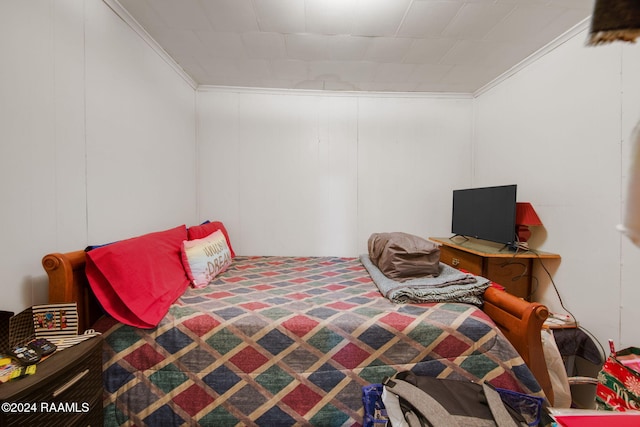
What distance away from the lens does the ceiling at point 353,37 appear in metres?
1.61

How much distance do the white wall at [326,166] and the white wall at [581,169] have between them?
0.76 meters

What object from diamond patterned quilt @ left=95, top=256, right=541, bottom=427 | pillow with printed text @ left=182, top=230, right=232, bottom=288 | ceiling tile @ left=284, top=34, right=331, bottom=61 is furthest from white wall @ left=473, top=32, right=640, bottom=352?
pillow with printed text @ left=182, top=230, right=232, bottom=288

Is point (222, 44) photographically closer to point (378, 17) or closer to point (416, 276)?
point (378, 17)

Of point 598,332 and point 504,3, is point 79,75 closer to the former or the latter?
point 504,3

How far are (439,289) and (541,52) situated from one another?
2169mm

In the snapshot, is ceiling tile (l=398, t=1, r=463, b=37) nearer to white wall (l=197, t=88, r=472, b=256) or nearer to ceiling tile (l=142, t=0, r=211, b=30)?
white wall (l=197, t=88, r=472, b=256)

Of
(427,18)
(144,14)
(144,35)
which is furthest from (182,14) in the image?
(427,18)

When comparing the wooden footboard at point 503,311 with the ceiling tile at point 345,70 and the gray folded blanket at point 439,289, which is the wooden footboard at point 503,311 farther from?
the ceiling tile at point 345,70

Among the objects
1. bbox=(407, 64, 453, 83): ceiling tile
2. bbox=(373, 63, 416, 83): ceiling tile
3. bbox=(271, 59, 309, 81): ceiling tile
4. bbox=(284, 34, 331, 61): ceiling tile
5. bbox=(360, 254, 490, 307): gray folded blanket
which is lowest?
bbox=(360, 254, 490, 307): gray folded blanket

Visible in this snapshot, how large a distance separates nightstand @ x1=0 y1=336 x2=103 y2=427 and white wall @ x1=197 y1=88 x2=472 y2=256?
1.80 metres

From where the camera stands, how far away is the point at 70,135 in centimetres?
131

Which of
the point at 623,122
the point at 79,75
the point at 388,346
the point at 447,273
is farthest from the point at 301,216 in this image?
the point at 623,122

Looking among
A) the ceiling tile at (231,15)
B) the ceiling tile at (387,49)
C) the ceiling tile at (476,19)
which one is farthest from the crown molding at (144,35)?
the ceiling tile at (476,19)

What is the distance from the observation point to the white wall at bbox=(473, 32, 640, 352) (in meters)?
1.48
